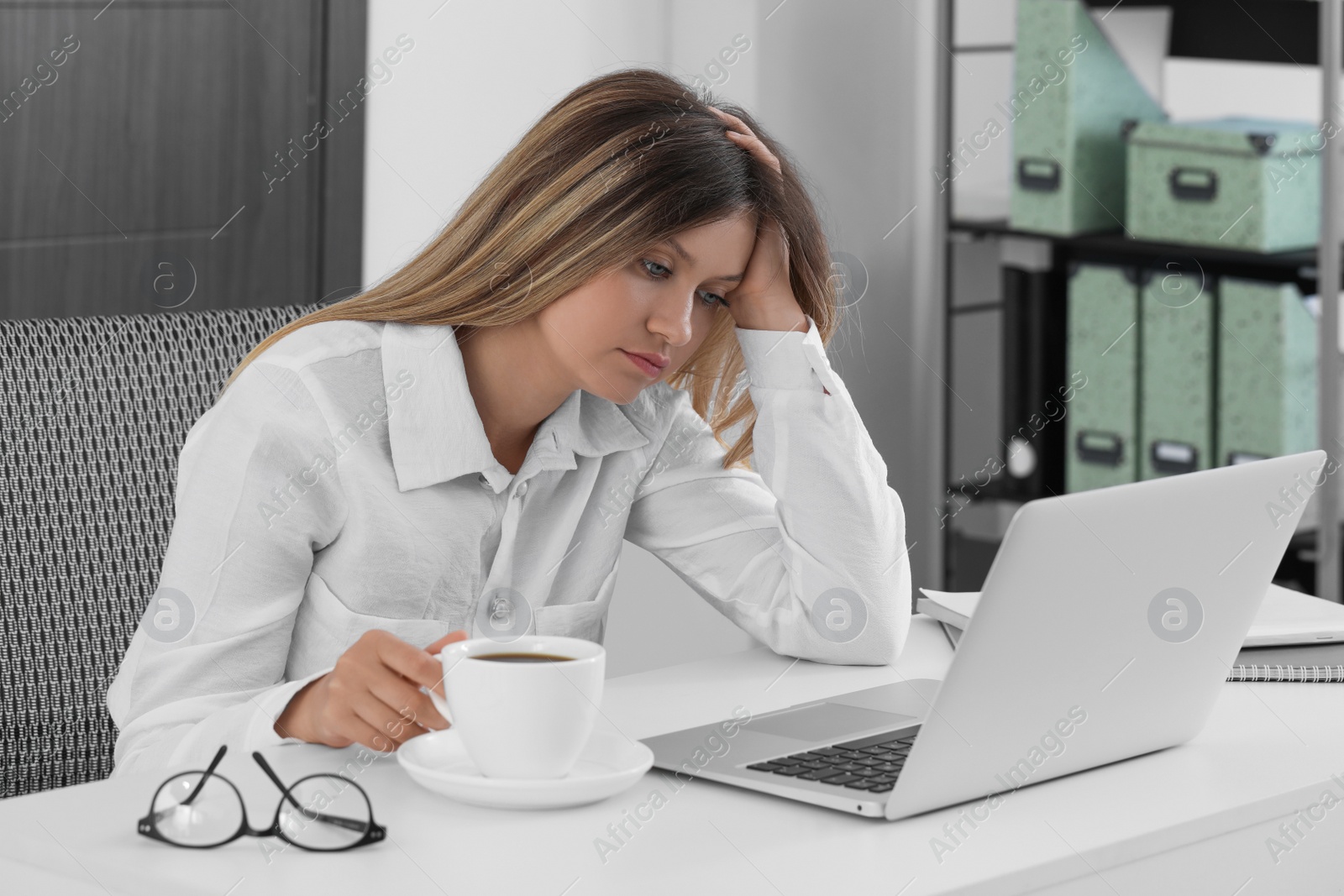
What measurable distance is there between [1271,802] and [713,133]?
65 centimetres

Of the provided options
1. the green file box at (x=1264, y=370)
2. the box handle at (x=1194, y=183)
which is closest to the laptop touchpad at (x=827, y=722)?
the green file box at (x=1264, y=370)

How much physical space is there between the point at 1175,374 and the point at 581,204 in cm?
171

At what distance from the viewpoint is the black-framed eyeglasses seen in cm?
81

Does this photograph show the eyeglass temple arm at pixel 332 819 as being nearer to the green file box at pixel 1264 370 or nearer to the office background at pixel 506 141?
the office background at pixel 506 141

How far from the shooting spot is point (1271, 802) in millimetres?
924

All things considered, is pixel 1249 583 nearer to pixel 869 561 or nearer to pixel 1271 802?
pixel 1271 802

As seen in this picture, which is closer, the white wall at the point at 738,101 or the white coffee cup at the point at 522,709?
the white coffee cup at the point at 522,709

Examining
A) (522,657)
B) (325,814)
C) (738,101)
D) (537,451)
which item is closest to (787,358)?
(537,451)

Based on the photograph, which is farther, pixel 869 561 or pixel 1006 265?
pixel 1006 265

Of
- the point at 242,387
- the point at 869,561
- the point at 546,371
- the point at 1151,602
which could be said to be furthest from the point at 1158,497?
the point at 242,387

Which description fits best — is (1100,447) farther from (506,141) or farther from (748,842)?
(748,842)

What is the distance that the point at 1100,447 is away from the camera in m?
2.80

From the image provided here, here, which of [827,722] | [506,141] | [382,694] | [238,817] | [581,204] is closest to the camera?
[238,817]

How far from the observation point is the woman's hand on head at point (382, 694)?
3.05ft
